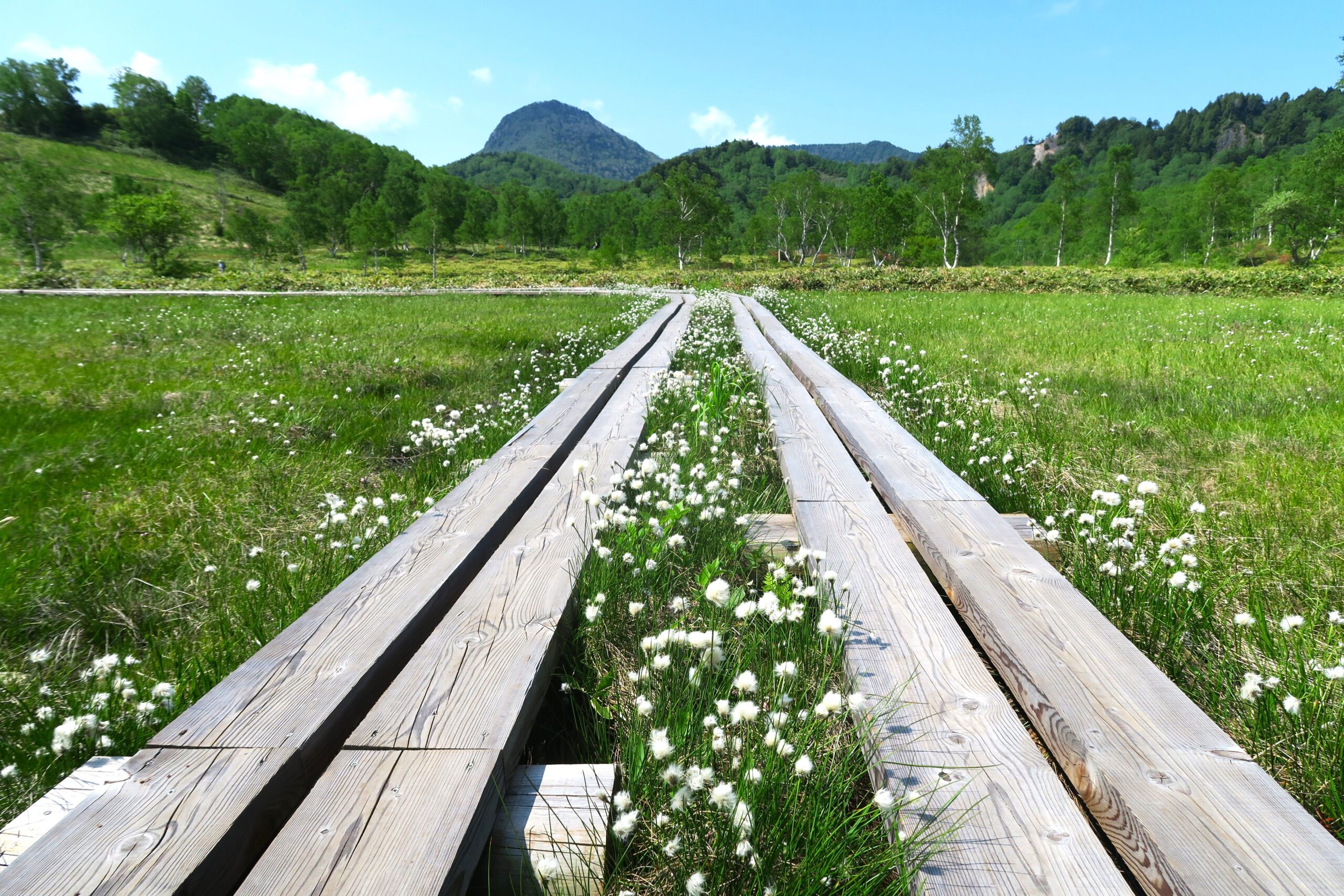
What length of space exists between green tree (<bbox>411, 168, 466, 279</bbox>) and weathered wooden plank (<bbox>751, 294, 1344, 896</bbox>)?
78092 millimetres

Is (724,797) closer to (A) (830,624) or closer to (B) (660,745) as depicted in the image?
(B) (660,745)

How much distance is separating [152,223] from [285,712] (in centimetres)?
6994

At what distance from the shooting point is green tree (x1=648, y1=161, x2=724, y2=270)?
70.8 meters

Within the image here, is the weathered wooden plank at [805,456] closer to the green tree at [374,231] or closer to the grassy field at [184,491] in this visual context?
the grassy field at [184,491]

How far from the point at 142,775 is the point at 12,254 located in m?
90.6

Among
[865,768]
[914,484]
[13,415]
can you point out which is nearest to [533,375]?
[13,415]

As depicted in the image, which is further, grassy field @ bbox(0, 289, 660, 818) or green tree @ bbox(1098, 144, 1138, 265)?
green tree @ bbox(1098, 144, 1138, 265)

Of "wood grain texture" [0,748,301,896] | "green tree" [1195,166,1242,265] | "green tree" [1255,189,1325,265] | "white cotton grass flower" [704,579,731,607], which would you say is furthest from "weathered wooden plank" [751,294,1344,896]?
"green tree" [1195,166,1242,265]

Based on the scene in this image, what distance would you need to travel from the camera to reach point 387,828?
1.17m

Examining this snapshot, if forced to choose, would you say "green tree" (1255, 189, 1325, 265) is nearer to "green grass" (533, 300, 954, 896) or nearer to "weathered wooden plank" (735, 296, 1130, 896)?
"weathered wooden plank" (735, 296, 1130, 896)

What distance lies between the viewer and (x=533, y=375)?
7668mm

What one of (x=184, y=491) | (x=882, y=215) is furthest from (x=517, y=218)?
(x=184, y=491)

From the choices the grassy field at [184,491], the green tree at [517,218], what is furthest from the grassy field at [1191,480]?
the green tree at [517,218]

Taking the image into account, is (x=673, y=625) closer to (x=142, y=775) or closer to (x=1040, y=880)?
(x=1040, y=880)
